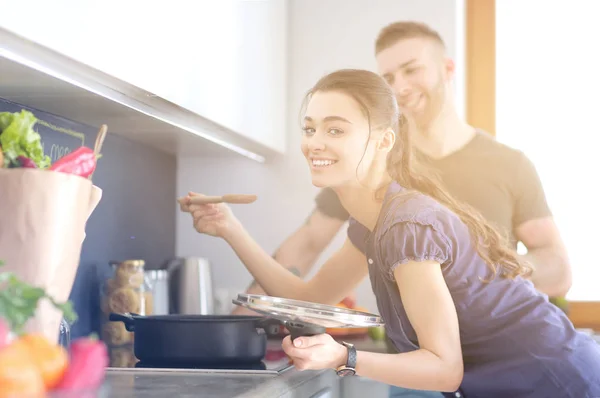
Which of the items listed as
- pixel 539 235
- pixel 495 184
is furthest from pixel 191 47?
pixel 539 235

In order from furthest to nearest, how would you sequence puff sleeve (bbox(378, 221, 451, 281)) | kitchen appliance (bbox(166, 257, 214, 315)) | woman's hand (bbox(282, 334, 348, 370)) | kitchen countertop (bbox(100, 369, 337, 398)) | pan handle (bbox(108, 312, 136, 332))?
1. kitchen appliance (bbox(166, 257, 214, 315))
2. pan handle (bbox(108, 312, 136, 332))
3. puff sleeve (bbox(378, 221, 451, 281))
4. woman's hand (bbox(282, 334, 348, 370))
5. kitchen countertop (bbox(100, 369, 337, 398))

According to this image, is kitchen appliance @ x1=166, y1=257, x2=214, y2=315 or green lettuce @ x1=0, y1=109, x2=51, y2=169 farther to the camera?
kitchen appliance @ x1=166, y1=257, x2=214, y2=315

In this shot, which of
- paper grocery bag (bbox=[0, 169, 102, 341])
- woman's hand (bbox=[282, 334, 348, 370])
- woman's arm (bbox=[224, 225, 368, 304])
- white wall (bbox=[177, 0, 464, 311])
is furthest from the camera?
white wall (bbox=[177, 0, 464, 311])

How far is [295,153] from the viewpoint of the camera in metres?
2.49

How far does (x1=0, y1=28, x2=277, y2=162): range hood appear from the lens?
1227 mm

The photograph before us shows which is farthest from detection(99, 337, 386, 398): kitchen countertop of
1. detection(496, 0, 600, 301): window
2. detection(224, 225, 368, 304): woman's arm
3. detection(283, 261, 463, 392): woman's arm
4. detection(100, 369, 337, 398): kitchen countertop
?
detection(496, 0, 600, 301): window

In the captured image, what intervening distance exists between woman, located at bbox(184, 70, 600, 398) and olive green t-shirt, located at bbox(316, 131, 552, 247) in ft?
1.56

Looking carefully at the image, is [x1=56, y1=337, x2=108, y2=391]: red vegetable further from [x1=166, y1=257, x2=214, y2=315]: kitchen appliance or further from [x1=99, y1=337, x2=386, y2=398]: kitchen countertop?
[x1=166, y1=257, x2=214, y2=315]: kitchen appliance

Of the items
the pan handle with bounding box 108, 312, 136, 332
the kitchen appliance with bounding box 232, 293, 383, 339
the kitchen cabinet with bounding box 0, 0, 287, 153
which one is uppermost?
the kitchen cabinet with bounding box 0, 0, 287, 153

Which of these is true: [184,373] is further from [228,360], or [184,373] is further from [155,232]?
[155,232]

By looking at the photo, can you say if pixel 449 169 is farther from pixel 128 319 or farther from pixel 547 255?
pixel 128 319

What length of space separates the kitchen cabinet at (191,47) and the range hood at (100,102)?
23 millimetres

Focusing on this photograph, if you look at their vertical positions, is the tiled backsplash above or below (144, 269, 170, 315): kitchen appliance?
above

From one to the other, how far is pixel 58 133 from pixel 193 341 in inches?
23.3
